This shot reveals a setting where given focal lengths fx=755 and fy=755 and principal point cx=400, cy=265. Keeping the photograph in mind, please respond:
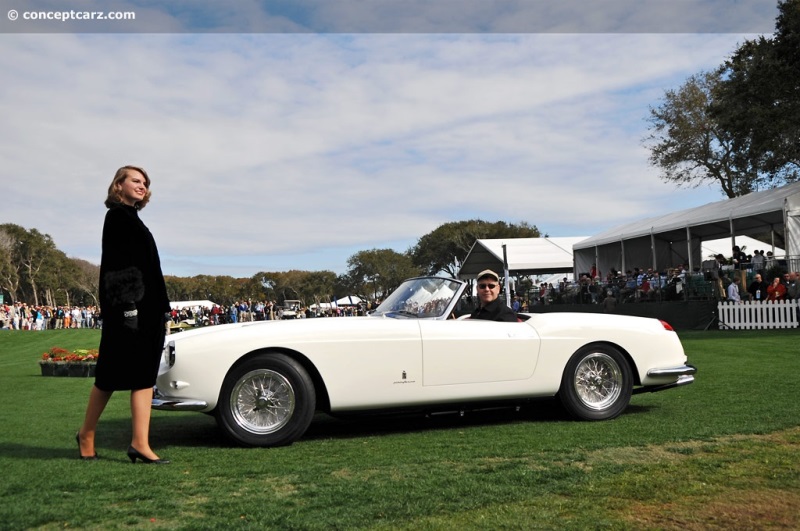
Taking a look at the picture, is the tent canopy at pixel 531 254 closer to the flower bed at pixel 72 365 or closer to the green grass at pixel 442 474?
the flower bed at pixel 72 365

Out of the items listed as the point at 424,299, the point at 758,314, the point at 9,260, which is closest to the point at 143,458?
the point at 424,299

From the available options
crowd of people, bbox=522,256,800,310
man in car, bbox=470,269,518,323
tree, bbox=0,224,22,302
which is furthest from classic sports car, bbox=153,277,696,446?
tree, bbox=0,224,22,302

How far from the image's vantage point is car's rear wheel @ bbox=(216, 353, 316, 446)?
549 cm

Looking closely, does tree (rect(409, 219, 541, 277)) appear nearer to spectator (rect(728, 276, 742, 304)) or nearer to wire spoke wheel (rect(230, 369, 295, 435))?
spectator (rect(728, 276, 742, 304))

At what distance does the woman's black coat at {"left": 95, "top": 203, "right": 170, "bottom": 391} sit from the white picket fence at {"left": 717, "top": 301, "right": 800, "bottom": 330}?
1969cm

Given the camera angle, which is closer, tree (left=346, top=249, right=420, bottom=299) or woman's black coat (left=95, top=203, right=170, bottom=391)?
woman's black coat (left=95, top=203, right=170, bottom=391)

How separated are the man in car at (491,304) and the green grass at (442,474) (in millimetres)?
920

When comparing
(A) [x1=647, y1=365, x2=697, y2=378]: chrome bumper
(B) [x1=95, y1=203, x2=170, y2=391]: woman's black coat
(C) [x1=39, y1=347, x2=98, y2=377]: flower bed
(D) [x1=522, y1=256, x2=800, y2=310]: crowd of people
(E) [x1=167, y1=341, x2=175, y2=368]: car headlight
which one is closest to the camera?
(B) [x1=95, y1=203, x2=170, y2=391]: woman's black coat

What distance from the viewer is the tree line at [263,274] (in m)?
81.5

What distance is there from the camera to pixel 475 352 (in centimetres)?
607

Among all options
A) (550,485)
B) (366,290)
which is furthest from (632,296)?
(366,290)

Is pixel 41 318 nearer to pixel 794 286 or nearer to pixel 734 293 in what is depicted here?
pixel 734 293

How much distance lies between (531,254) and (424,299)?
121 feet

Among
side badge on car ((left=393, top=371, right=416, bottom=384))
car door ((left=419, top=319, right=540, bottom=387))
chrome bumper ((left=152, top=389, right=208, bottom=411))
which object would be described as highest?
car door ((left=419, top=319, right=540, bottom=387))
